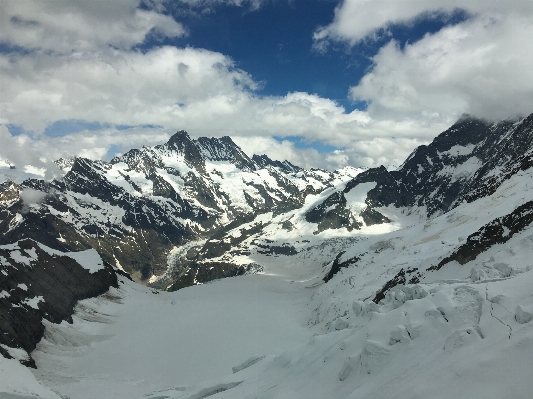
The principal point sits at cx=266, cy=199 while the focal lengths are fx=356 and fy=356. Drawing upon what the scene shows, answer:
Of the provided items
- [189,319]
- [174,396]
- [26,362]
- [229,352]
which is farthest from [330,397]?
[189,319]

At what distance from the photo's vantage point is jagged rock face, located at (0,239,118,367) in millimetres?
48562

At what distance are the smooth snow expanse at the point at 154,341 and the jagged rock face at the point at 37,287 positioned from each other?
2436 millimetres

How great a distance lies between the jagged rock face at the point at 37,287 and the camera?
48.6 m

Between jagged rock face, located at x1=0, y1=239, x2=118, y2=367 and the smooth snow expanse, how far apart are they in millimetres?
2436

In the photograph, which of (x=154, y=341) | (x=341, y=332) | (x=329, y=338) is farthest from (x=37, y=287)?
(x=341, y=332)

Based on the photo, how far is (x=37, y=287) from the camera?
63562 millimetres

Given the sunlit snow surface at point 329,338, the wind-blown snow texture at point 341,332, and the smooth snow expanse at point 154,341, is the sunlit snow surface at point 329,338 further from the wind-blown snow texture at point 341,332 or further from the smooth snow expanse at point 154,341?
the smooth snow expanse at point 154,341

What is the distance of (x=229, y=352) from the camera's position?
2016 inches

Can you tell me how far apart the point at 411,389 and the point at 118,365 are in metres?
48.5

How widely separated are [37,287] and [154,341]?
80.4 feet

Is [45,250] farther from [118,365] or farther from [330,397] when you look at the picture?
[330,397]

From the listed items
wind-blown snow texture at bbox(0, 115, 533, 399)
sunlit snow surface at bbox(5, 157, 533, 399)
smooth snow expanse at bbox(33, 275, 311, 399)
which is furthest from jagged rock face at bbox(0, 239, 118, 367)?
sunlit snow surface at bbox(5, 157, 533, 399)

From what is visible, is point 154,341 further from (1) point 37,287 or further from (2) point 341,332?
(2) point 341,332

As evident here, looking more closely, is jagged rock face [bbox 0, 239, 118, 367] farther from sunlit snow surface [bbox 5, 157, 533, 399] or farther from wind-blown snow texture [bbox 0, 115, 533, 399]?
sunlit snow surface [bbox 5, 157, 533, 399]
